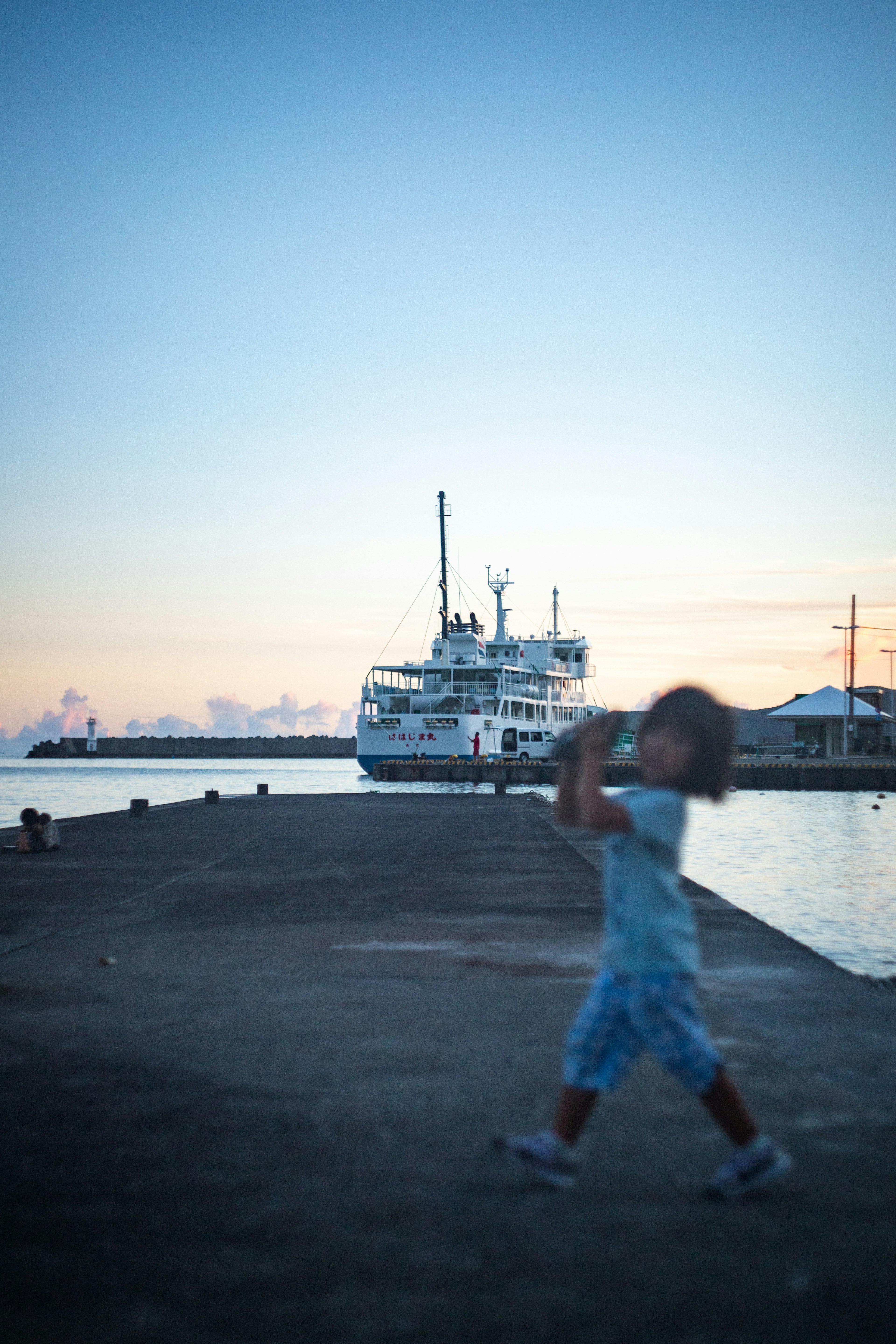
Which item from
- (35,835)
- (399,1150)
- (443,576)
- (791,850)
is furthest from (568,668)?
(399,1150)

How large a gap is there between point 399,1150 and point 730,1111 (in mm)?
1110

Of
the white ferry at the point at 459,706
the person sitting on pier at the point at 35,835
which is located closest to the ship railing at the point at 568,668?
the white ferry at the point at 459,706

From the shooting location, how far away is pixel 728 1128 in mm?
3094

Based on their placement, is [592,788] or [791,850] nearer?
[592,788]

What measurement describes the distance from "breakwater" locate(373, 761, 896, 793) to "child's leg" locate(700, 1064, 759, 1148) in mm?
38497

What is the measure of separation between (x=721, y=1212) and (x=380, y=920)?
5708 millimetres

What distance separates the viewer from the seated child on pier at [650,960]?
304cm

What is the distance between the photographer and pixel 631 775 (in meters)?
44.9

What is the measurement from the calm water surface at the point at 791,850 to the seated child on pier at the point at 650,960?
363 millimetres

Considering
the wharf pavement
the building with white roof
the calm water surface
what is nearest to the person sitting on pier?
the wharf pavement

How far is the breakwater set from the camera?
44688mm

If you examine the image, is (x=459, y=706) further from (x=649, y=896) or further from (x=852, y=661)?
(x=649, y=896)

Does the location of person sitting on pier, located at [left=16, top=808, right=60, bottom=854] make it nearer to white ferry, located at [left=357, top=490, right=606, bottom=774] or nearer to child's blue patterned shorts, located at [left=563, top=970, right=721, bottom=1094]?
child's blue patterned shorts, located at [left=563, top=970, right=721, bottom=1094]

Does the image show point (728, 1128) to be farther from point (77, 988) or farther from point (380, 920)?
point (380, 920)
